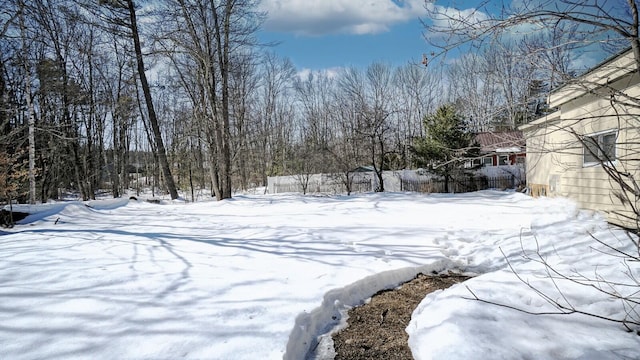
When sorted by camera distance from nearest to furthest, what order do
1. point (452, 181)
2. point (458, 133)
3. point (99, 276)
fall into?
point (99, 276) → point (458, 133) → point (452, 181)

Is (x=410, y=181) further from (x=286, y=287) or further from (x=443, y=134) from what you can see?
(x=286, y=287)

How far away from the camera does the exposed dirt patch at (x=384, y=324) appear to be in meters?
2.55

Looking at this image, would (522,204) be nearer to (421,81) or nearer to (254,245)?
(254,245)

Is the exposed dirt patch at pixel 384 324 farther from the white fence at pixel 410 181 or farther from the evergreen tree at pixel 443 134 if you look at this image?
the white fence at pixel 410 181

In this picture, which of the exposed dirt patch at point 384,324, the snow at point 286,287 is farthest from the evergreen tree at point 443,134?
the exposed dirt patch at point 384,324

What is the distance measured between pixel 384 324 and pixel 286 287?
1028 mm

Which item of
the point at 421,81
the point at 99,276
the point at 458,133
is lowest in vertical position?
the point at 99,276

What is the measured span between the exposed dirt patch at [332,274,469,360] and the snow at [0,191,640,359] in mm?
119

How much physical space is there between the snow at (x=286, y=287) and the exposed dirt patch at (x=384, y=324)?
0.12 metres

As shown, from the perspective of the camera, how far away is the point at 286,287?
11.0ft

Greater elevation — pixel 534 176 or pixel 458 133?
pixel 458 133

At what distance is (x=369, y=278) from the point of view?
3.79m

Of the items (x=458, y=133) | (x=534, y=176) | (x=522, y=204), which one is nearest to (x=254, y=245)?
(x=522, y=204)

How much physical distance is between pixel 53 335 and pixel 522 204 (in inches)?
370
